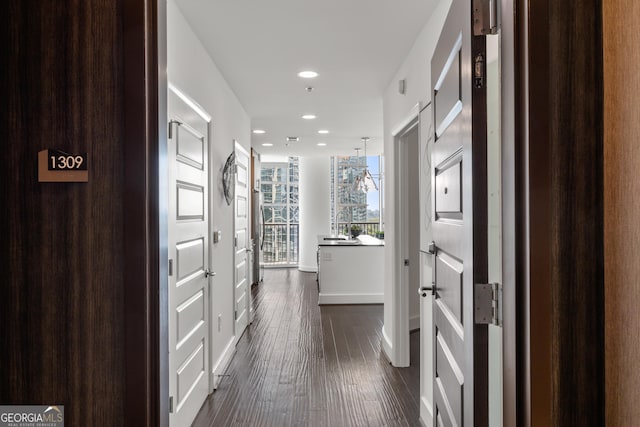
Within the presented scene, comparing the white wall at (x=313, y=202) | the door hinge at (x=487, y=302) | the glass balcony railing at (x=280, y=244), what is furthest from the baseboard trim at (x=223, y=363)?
the glass balcony railing at (x=280, y=244)

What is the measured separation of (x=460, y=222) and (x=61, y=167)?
1074 mm

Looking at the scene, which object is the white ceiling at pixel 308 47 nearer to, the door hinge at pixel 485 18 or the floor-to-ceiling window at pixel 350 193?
the door hinge at pixel 485 18

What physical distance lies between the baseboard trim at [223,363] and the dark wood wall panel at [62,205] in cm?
244

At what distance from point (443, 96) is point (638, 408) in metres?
1.05

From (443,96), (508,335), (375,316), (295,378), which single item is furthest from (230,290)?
(508,335)

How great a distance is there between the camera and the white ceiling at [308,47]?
247 centimetres

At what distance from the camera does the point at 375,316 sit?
577cm

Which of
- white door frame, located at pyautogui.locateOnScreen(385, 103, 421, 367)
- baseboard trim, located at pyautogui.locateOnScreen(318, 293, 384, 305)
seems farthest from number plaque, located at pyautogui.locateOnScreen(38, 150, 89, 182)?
baseboard trim, located at pyautogui.locateOnScreen(318, 293, 384, 305)

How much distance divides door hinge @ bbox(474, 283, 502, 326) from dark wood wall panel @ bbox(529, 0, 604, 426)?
135 mm

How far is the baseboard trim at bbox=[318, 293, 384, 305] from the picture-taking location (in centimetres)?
652

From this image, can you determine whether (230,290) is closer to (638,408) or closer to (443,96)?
(443,96)

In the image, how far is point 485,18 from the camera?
1.12 metres

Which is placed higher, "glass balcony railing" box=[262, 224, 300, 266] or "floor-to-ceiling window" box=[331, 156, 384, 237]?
"floor-to-ceiling window" box=[331, 156, 384, 237]

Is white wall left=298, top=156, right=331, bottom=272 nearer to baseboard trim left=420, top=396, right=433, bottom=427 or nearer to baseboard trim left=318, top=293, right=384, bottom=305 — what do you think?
baseboard trim left=318, top=293, right=384, bottom=305
